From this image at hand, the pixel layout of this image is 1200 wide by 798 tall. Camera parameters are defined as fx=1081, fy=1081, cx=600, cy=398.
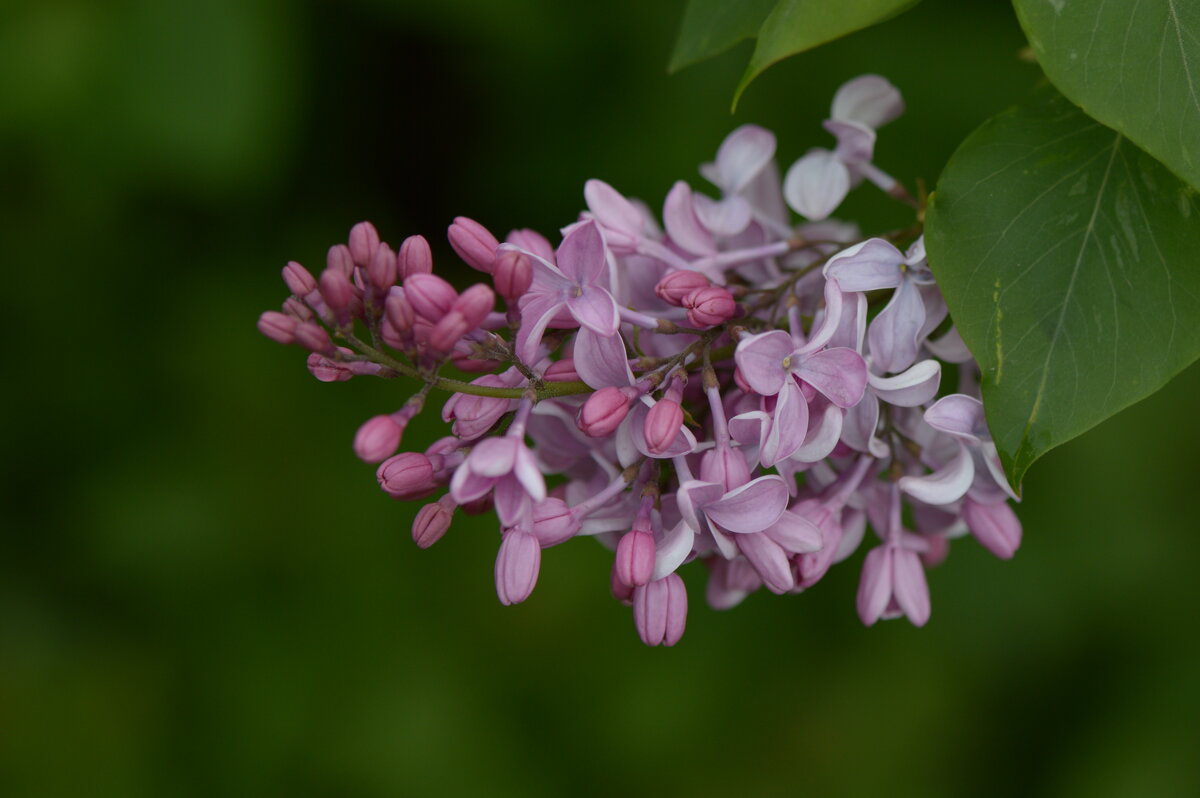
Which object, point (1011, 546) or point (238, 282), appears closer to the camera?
point (1011, 546)

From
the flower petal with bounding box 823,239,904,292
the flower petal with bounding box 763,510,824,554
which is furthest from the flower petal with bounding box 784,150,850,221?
the flower petal with bounding box 763,510,824,554

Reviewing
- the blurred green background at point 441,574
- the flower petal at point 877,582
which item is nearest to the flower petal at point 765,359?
the flower petal at point 877,582

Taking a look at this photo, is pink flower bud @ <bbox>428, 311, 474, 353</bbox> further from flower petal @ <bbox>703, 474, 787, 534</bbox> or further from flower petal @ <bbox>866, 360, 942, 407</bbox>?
flower petal @ <bbox>866, 360, 942, 407</bbox>

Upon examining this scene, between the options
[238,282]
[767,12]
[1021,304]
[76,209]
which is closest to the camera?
[1021,304]

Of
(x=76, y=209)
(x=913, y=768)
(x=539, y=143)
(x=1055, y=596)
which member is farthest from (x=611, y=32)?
(x=913, y=768)

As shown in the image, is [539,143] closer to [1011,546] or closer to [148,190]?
[148,190]

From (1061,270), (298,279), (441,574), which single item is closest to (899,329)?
(1061,270)

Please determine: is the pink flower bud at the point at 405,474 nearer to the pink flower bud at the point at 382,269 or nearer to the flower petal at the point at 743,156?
the pink flower bud at the point at 382,269

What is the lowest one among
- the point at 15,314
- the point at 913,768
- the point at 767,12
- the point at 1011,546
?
the point at 913,768
